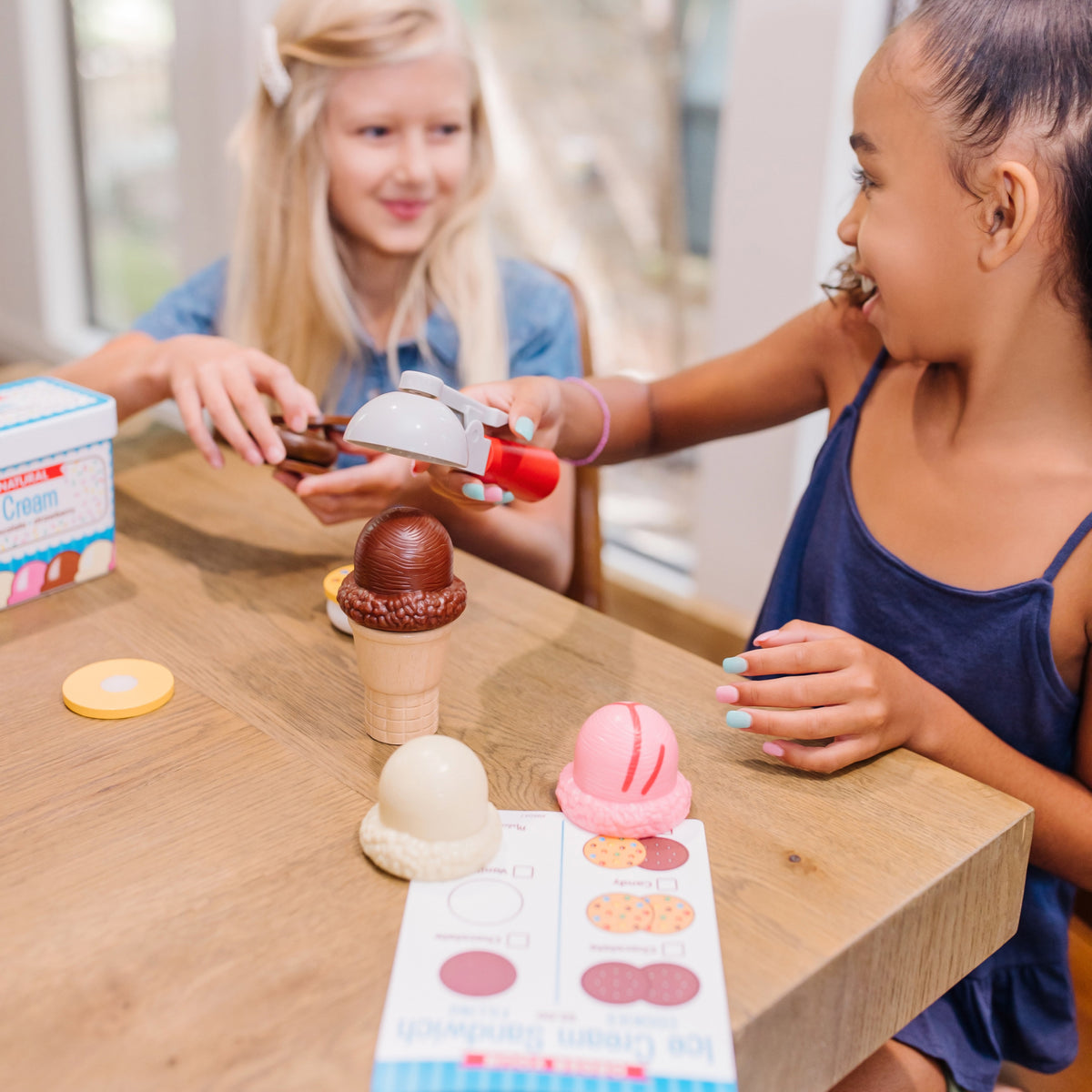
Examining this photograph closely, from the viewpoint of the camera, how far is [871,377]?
3.35ft

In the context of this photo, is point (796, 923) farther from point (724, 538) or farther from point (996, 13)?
point (724, 538)

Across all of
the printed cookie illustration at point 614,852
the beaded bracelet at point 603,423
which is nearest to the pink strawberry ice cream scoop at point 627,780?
the printed cookie illustration at point 614,852

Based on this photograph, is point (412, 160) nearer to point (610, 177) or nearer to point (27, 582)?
point (27, 582)

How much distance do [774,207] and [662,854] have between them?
1288 mm

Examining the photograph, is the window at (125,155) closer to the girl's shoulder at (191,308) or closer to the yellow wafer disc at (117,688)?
the girl's shoulder at (191,308)

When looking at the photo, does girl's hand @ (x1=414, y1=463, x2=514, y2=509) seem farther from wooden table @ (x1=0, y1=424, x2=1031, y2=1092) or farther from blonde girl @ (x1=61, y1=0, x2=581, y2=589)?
blonde girl @ (x1=61, y1=0, x2=581, y2=589)

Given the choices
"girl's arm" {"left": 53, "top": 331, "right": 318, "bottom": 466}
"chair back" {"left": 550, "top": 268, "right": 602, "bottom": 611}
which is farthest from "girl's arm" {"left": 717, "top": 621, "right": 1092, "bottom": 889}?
"chair back" {"left": 550, "top": 268, "right": 602, "bottom": 611}

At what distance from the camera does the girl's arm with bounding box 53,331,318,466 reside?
966mm

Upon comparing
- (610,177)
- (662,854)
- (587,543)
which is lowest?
(587,543)

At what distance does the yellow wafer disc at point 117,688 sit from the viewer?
2.47 ft

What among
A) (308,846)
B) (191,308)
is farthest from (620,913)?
(191,308)

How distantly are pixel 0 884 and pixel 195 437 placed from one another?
0.51 metres

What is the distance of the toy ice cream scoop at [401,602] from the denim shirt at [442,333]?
2.36ft

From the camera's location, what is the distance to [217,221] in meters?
2.48
